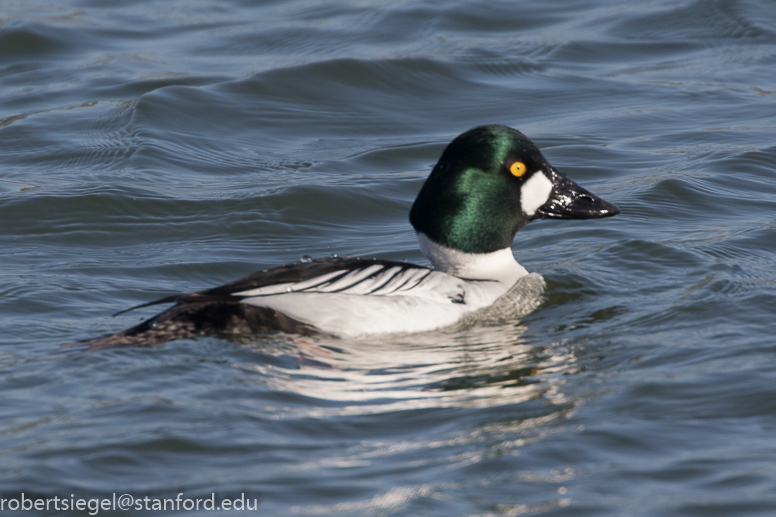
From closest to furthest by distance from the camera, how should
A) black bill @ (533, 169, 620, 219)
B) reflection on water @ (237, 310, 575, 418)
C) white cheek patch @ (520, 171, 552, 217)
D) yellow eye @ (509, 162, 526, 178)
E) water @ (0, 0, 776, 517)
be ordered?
water @ (0, 0, 776, 517), reflection on water @ (237, 310, 575, 418), yellow eye @ (509, 162, 526, 178), white cheek patch @ (520, 171, 552, 217), black bill @ (533, 169, 620, 219)

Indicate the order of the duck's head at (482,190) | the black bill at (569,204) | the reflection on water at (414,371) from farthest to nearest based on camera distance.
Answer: the black bill at (569,204)
the duck's head at (482,190)
the reflection on water at (414,371)

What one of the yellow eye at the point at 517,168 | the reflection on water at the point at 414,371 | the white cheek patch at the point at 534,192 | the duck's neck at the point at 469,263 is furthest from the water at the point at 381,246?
the yellow eye at the point at 517,168

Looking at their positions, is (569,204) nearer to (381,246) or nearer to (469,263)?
(469,263)

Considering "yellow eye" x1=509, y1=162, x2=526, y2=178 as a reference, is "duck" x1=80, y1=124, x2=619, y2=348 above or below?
below

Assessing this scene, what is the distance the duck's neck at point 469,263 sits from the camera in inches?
236

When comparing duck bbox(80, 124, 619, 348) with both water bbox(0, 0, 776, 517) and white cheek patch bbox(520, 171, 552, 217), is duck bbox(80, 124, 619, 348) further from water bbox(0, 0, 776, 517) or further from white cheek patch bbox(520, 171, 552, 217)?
water bbox(0, 0, 776, 517)

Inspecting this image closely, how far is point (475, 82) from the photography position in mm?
11836

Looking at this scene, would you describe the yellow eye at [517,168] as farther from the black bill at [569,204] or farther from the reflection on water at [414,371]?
the reflection on water at [414,371]

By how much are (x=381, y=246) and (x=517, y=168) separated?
71.0 inches

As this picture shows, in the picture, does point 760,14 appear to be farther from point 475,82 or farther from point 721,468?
point 721,468

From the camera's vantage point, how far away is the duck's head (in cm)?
586

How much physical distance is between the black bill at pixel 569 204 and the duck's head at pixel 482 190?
0.23ft

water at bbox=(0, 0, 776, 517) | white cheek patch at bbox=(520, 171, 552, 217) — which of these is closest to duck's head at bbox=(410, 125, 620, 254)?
white cheek patch at bbox=(520, 171, 552, 217)

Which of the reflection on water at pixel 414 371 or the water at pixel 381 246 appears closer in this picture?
the water at pixel 381 246
